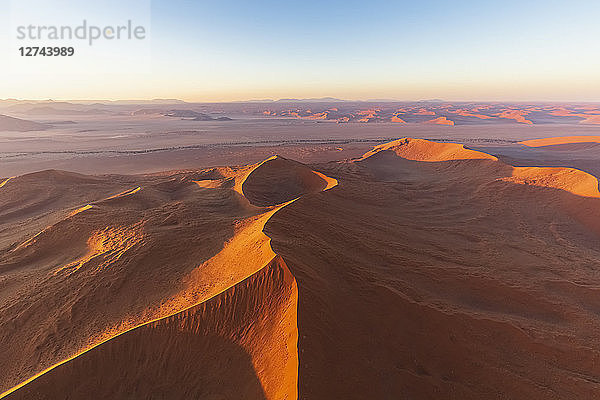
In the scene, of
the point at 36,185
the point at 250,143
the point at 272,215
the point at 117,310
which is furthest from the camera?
the point at 250,143

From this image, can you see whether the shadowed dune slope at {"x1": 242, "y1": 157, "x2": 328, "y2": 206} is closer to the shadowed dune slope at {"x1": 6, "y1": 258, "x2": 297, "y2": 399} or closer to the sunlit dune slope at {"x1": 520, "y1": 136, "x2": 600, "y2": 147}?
the shadowed dune slope at {"x1": 6, "y1": 258, "x2": 297, "y2": 399}

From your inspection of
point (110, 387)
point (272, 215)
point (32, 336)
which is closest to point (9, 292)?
point (32, 336)

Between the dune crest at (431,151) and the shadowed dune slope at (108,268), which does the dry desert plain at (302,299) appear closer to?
the shadowed dune slope at (108,268)

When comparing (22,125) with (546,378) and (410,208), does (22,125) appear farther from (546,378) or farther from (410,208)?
(546,378)

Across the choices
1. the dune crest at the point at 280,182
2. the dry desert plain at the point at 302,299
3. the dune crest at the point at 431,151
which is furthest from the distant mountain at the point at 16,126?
the dune crest at the point at 431,151

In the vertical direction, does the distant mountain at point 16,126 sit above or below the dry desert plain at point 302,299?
above

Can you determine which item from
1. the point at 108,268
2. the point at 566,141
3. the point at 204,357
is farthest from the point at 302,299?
the point at 566,141

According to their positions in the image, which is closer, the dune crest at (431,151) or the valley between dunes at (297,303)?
the valley between dunes at (297,303)
